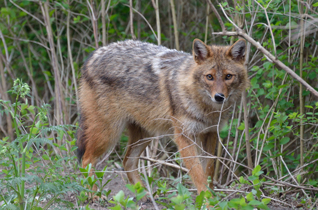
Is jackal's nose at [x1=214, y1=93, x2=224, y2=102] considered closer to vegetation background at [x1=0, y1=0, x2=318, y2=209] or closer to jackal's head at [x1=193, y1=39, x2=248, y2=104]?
jackal's head at [x1=193, y1=39, x2=248, y2=104]

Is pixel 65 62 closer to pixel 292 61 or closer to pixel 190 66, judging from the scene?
pixel 190 66

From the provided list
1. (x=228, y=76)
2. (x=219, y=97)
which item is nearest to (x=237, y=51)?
(x=228, y=76)

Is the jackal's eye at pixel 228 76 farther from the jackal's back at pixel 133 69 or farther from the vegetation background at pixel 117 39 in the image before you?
the vegetation background at pixel 117 39

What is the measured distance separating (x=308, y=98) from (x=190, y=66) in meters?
2.21

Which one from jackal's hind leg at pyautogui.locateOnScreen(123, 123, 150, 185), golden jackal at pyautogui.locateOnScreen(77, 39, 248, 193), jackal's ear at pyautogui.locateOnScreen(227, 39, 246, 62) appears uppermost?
jackal's ear at pyautogui.locateOnScreen(227, 39, 246, 62)

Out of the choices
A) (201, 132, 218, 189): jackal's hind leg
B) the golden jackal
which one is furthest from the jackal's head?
(201, 132, 218, 189): jackal's hind leg

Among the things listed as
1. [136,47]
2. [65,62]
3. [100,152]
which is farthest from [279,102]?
[65,62]

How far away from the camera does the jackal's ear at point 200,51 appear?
14.0ft

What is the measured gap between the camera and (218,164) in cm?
580

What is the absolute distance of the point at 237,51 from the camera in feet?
14.1

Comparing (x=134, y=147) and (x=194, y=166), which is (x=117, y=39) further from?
(x=194, y=166)

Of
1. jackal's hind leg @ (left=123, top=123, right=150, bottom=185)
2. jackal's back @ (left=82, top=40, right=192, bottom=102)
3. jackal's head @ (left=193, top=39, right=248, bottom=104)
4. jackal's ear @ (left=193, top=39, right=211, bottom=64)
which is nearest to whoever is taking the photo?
jackal's head @ (left=193, top=39, right=248, bottom=104)

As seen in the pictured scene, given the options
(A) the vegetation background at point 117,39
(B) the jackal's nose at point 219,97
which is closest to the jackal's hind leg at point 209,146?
(A) the vegetation background at point 117,39

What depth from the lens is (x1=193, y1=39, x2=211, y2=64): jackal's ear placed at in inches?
168
